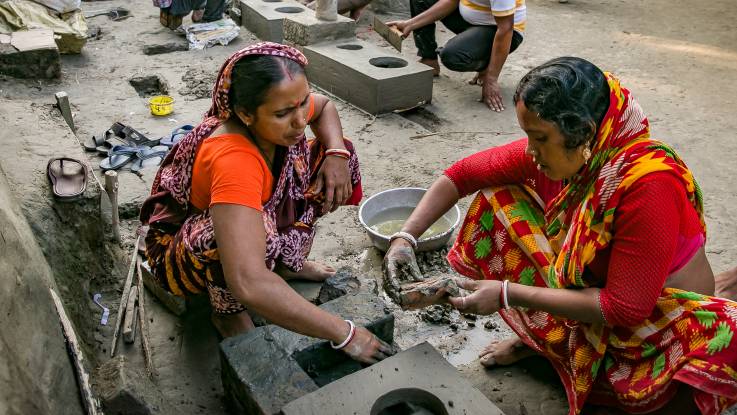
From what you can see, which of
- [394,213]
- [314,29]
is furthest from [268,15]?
[394,213]

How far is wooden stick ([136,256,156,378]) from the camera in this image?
7.97ft

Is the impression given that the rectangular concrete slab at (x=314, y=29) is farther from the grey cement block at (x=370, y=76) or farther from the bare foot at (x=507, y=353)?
the bare foot at (x=507, y=353)

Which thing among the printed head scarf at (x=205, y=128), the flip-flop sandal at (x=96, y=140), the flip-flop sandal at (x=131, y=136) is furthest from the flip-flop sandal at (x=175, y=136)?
the printed head scarf at (x=205, y=128)

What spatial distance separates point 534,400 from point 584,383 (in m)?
0.36

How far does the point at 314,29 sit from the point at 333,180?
3.36 m

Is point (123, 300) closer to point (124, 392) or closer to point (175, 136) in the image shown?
point (124, 392)

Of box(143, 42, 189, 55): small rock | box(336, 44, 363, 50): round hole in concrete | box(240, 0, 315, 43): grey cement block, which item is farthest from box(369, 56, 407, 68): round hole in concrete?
box(143, 42, 189, 55): small rock

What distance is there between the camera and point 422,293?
220 centimetres

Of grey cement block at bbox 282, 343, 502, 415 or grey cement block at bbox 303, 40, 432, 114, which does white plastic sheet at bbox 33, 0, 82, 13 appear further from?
grey cement block at bbox 282, 343, 502, 415

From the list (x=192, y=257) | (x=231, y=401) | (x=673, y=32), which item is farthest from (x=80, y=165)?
(x=673, y=32)

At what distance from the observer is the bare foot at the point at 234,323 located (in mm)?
2449

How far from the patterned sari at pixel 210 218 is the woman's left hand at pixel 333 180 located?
40 millimetres

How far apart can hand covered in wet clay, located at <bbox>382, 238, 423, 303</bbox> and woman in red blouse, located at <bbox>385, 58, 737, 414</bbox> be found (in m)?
0.01

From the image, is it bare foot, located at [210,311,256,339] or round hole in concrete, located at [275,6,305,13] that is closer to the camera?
bare foot, located at [210,311,256,339]
